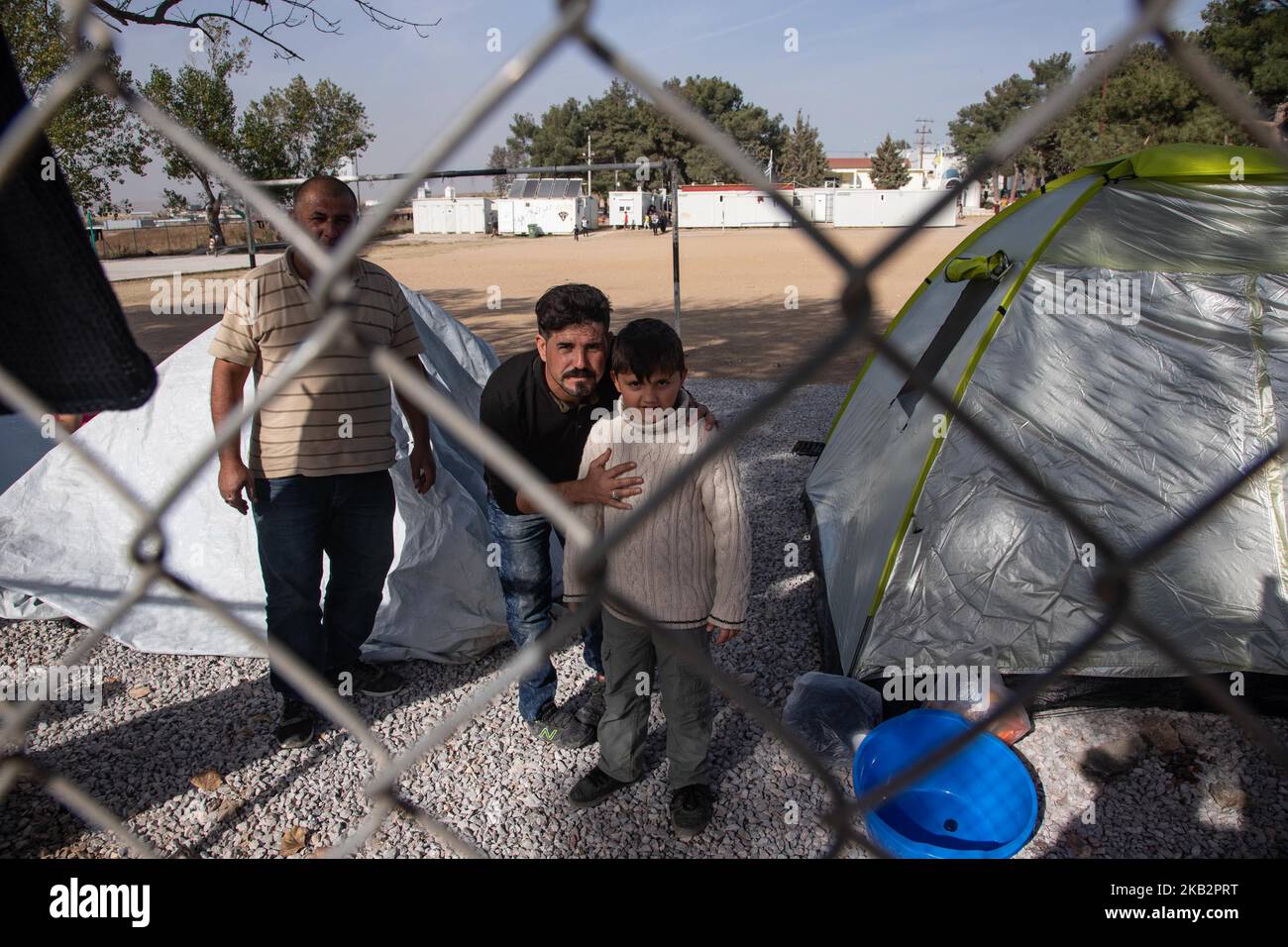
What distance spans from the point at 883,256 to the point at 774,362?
9528 mm

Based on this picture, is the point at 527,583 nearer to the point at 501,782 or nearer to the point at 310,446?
the point at 501,782

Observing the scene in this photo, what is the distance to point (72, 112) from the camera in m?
10.4

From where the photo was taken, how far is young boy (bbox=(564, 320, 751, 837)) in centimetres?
209

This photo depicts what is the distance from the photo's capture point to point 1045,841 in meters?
2.47

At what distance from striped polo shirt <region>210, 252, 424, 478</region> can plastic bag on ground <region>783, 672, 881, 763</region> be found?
1.71 m

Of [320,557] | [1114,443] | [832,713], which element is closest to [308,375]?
[320,557]

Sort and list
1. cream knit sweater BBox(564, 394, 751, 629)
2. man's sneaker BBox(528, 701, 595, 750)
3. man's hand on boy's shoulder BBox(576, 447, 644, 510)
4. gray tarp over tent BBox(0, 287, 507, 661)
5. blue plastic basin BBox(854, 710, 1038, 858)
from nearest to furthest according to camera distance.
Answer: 1. man's hand on boy's shoulder BBox(576, 447, 644, 510)
2. cream knit sweater BBox(564, 394, 751, 629)
3. blue plastic basin BBox(854, 710, 1038, 858)
4. man's sneaker BBox(528, 701, 595, 750)
5. gray tarp over tent BBox(0, 287, 507, 661)

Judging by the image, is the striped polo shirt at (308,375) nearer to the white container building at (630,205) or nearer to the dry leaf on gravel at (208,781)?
the dry leaf on gravel at (208,781)

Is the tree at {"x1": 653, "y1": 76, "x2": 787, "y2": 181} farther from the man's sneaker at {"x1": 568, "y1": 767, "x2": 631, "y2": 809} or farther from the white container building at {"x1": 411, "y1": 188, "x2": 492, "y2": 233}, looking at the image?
the man's sneaker at {"x1": 568, "y1": 767, "x2": 631, "y2": 809}

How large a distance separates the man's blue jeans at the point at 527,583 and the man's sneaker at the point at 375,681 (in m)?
0.59

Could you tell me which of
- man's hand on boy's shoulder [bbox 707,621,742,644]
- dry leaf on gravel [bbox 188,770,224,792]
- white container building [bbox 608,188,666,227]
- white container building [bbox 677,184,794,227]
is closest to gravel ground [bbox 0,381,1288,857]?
dry leaf on gravel [bbox 188,770,224,792]

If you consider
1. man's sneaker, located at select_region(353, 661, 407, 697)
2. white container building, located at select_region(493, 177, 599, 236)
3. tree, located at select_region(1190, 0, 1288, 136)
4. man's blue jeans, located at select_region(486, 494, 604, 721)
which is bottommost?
man's sneaker, located at select_region(353, 661, 407, 697)
